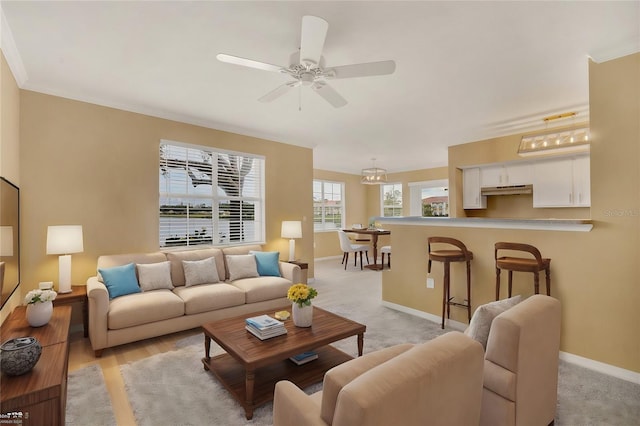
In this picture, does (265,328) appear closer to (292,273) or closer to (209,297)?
(209,297)

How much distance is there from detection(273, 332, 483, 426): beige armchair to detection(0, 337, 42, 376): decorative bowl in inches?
54.2

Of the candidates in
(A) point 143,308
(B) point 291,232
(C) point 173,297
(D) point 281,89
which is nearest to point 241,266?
(C) point 173,297

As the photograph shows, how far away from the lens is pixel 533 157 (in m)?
4.90

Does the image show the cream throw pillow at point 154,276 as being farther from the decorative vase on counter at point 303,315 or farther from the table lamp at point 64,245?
the decorative vase on counter at point 303,315

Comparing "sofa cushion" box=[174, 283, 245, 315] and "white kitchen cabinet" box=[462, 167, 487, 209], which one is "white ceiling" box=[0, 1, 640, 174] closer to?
"white kitchen cabinet" box=[462, 167, 487, 209]

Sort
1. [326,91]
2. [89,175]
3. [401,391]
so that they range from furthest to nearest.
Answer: [89,175], [326,91], [401,391]

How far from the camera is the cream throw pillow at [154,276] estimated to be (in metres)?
3.47

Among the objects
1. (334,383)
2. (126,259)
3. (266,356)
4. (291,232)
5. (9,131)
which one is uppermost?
(9,131)

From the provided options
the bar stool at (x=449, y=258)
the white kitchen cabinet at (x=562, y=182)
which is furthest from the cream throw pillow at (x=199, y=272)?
the white kitchen cabinet at (x=562, y=182)

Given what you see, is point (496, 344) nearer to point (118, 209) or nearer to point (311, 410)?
point (311, 410)

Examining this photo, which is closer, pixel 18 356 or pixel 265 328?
pixel 18 356

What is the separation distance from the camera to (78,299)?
308 cm

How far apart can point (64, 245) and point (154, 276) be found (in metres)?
0.91

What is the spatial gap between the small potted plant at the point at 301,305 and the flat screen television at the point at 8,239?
6.65ft
